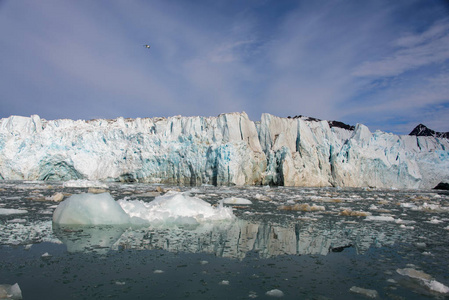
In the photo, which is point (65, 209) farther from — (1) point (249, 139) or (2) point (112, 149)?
(1) point (249, 139)

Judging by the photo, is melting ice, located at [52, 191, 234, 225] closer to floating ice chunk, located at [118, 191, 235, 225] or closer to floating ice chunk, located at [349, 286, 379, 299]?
floating ice chunk, located at [118, 191, 235, 225]

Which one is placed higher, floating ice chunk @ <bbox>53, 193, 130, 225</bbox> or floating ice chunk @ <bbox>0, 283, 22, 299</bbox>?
floating ice chunk @ <bbox>53, 193, 130, 225</bbox>

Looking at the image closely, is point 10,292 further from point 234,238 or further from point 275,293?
point 234,238

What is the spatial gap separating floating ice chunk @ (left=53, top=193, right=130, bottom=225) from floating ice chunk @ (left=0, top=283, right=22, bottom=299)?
3264 mm

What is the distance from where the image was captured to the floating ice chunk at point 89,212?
5.56m

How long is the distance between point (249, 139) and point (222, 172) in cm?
796

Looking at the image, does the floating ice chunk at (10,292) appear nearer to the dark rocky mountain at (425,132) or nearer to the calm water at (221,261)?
the calm water at (221,261)

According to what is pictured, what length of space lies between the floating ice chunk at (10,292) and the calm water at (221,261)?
53 millimetres

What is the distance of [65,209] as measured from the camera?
18.3 feet

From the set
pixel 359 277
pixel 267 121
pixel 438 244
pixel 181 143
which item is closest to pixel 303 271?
pixel 359 277

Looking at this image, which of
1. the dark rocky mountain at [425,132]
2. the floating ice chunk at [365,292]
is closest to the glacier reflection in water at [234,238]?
the floating ice chunk at [365,292]

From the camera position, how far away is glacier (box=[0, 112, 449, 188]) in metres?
28.5

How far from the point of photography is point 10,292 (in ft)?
7.75

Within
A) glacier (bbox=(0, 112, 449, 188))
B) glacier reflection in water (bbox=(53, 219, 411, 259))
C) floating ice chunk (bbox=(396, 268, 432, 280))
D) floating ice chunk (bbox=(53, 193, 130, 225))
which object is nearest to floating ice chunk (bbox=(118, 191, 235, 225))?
floating ice chunk (bbox=(53, 193, 130, 225))
